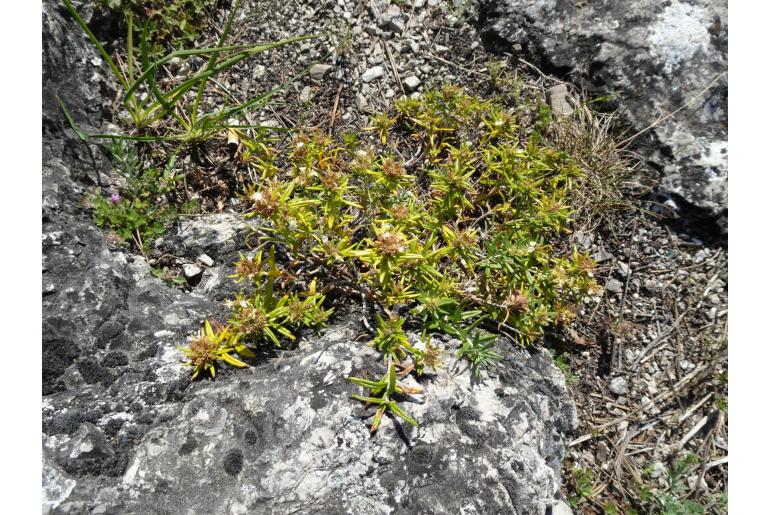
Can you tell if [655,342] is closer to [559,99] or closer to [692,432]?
[692,432]

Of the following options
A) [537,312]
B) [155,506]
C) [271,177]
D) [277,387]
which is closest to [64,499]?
[155,506]

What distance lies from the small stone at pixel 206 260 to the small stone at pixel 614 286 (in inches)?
105

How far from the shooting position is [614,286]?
131 inches

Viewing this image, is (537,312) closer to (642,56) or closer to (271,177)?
(271,177)

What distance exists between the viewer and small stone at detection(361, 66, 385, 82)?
3.50 meters

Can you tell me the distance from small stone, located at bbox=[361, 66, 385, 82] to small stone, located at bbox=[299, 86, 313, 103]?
1.34 ft

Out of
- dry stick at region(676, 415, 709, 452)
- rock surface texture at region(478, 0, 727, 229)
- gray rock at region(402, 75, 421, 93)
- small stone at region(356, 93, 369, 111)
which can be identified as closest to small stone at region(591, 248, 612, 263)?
rock surface texture at region(478, 0, 727, 229)

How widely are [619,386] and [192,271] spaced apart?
2915 mm

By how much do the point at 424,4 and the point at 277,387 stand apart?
120 inches

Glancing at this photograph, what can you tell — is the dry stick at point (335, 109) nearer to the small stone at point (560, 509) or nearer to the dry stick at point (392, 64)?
the dry stick at point (392, 64)

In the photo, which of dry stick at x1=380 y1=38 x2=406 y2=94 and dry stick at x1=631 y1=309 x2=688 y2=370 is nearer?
dry stick at x1=631 y1=309 x2=688 y2=370

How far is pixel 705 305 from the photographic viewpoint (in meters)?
3.29

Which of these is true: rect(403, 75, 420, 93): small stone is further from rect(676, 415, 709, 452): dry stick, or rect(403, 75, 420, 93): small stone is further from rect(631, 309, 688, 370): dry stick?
rect(676, 415, 709, 452): dry stick

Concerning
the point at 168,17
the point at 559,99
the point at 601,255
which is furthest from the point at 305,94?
the point at 601,255
